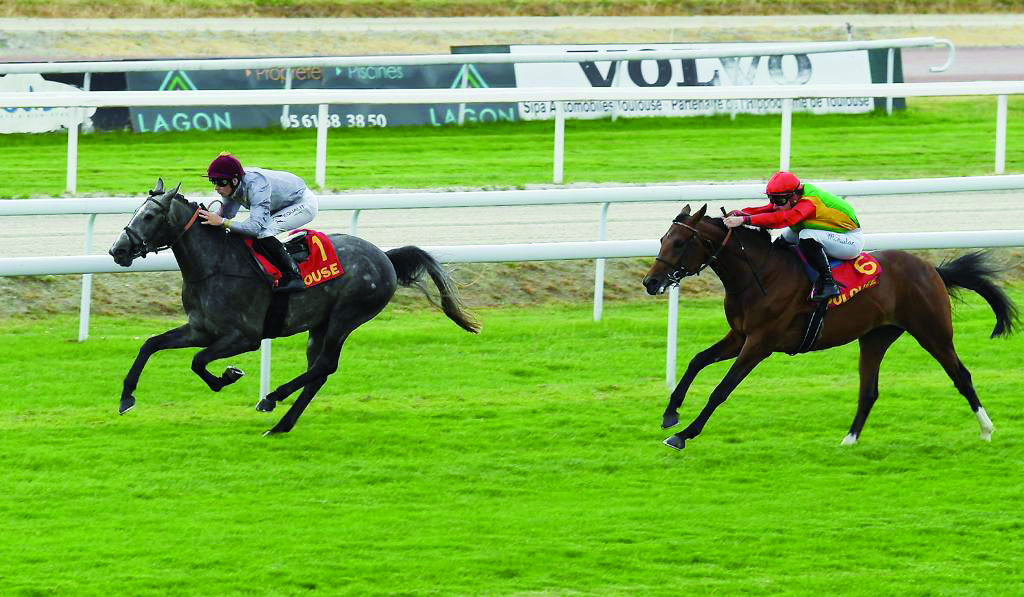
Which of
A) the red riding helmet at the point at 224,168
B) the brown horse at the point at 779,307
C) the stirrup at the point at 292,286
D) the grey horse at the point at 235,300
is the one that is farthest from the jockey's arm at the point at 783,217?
the red riding helmet at the point at 224,168

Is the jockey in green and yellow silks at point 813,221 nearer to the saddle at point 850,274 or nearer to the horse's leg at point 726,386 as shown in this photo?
the saddle at point 850,274

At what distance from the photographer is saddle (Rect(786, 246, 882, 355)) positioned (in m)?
7.95

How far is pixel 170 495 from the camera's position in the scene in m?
6.71

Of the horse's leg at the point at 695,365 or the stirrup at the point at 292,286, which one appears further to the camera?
the stirrup at the point at 292,286

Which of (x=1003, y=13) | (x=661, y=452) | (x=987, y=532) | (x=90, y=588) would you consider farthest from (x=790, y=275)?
(x=1003, y=13)

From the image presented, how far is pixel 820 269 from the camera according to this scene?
7.97 meters

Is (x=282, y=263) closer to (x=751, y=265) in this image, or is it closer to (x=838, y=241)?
(x=751, y=265)

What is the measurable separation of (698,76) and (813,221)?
9355mm

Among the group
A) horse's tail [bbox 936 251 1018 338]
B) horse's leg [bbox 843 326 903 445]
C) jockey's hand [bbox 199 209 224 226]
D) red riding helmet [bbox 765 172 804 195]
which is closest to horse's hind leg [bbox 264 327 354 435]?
jockey's hand [bbox 199 209 224 226]

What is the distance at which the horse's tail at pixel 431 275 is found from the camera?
8609 millimetres

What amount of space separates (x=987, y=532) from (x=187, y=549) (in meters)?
2.98

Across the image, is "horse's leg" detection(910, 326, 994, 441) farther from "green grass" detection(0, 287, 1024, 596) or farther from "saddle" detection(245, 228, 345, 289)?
"saddle" detection(245, 228, 345, 289)

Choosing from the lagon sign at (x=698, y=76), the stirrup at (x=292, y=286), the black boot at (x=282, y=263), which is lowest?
the stirrup at (x=292, y=286)

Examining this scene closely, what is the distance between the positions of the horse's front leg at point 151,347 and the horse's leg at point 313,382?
450 mm
